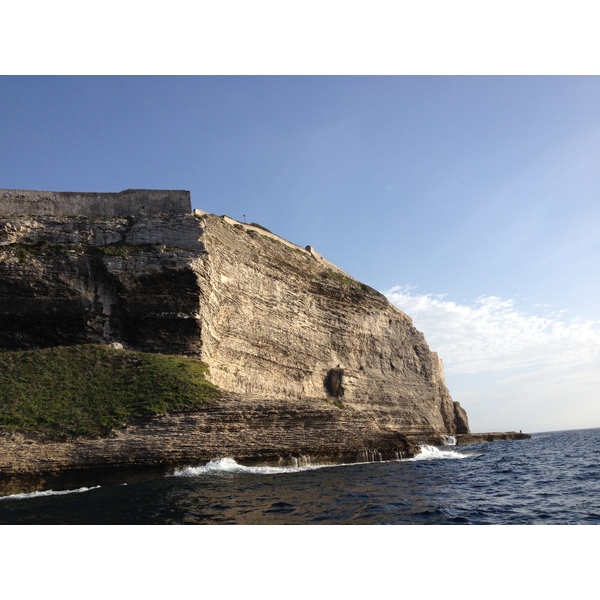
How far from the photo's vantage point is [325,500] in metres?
11.4

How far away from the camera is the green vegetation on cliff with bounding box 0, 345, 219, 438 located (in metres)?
17.1

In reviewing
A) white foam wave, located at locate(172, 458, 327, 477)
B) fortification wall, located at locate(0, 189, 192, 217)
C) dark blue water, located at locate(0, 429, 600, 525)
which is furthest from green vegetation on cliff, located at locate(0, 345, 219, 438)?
fortification wall, located at locate(0, 189, 192, 217)

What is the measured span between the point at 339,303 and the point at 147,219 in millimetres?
19036

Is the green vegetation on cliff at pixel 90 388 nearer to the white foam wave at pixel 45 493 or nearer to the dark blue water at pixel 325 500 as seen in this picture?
the white foam wave at pixel 45 493

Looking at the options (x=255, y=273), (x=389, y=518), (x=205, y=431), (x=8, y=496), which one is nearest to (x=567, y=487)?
(x=389, y=518)

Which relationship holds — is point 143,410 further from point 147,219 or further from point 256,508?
point 147,219

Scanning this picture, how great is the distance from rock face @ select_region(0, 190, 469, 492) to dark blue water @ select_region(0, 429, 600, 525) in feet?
5.81

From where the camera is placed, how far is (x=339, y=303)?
→ 4078 cm

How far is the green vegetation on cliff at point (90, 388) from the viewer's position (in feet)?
56.0

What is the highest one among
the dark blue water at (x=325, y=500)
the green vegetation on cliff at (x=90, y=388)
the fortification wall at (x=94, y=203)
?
the fortification wall at (x=94, y=203)

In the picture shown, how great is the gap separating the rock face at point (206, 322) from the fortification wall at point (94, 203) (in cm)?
12

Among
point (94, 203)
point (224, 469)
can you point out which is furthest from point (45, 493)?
point (94, 203)

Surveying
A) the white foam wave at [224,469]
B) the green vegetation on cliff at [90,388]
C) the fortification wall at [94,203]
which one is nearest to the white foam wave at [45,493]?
the green vegetation on cliff at [90,388]

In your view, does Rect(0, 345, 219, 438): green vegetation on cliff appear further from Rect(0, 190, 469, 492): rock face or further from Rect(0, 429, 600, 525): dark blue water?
Rect(0, 429, 600, 525): dark blue water
